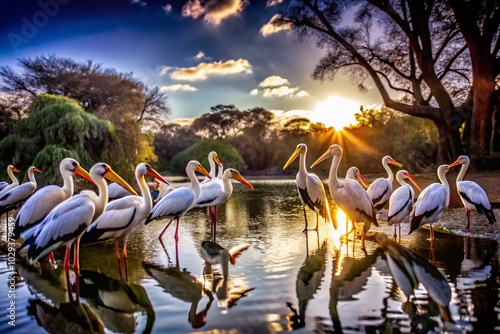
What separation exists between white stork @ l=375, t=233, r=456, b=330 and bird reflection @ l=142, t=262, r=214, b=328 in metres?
1.73

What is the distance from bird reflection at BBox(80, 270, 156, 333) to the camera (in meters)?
3.57

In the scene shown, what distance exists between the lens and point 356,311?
3715 mm

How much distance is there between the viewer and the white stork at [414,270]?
2.65 metres

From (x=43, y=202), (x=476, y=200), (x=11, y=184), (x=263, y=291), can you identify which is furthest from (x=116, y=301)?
(x=11, y=184)

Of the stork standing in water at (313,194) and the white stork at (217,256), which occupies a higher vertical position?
the stork standing in water at (313,194)

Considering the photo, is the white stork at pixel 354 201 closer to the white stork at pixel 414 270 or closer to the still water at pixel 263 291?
the still water at pixel 263 291

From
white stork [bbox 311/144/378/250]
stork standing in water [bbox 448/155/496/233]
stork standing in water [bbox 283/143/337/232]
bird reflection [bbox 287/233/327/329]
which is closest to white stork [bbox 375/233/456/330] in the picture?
bird reflection [bbox 287/233/327/329]

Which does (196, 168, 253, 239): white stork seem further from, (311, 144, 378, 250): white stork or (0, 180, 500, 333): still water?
(311, 144, 378, 250): white stork

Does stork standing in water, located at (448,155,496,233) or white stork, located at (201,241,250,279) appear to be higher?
stork standing in water, located at (448,155,496,233)

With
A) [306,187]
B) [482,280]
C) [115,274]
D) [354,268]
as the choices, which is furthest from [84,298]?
[306,187]

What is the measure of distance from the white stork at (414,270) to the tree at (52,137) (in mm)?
16345

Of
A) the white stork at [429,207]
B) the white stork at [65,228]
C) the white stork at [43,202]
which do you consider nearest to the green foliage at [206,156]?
the white stork at [429,207]

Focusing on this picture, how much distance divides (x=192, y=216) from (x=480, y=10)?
14.3 m

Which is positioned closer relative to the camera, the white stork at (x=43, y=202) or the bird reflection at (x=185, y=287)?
the bird reflection at (x=185, y=287)
